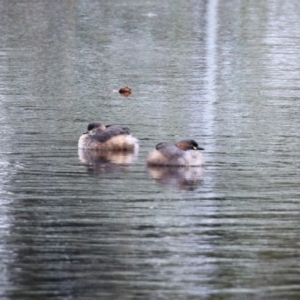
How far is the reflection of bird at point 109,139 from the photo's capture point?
15094 millimetres

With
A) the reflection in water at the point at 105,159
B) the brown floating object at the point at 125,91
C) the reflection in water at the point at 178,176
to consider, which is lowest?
the brown floating object at the point at 125,91

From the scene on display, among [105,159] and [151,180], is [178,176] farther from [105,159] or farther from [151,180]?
[105,159]

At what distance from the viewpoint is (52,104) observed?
63.8 feet

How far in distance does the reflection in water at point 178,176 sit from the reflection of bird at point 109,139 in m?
1.12

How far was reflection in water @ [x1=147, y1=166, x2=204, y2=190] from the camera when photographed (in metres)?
13.1

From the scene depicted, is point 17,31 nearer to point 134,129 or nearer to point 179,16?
point 179,16

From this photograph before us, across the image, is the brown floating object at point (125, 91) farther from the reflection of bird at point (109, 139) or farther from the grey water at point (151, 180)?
the reflection of bird at point (109, 139)

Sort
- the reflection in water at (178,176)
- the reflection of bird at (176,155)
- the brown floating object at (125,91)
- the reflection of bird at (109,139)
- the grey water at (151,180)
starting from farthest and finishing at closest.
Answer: the brown floating object at (125,91) < the reflection of bird at (109,139) < the reflection of bird at (176,155) < the reflection in water at (178,176) < the grey water at (151,180)

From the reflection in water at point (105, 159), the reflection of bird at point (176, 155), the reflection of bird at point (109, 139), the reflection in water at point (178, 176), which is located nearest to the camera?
the reflection in water at point (178, 176)

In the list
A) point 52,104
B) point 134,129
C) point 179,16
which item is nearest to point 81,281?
point 134,129

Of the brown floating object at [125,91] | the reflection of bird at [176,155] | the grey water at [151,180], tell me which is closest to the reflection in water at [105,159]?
the grey water at [151,180]

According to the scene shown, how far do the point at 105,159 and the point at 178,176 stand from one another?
5.03 feet

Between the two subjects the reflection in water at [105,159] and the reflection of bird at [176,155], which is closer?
the reflection of bird at [176,155]

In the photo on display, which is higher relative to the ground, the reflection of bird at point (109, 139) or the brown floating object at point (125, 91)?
the reflection of bird at point (109, 139)
